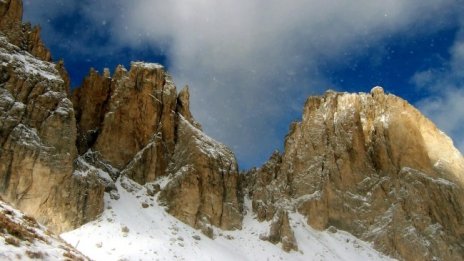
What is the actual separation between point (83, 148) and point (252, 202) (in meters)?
23.0

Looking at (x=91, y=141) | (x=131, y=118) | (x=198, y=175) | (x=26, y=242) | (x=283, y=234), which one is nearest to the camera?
(x=26, y=242)

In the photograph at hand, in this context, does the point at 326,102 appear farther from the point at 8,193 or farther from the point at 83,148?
the point at 8,193

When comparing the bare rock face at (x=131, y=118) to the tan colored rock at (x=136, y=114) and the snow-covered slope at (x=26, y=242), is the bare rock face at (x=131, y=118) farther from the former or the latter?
the snow-covered slope at (x=26, y=242)

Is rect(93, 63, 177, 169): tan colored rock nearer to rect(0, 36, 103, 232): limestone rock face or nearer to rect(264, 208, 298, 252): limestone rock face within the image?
rect(0, 36, 103, 232): limestone rock face

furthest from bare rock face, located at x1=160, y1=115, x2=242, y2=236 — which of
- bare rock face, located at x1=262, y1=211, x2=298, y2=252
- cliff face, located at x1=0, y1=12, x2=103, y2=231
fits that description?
cliff face, located at x1=0, y1=12, x2=103, y2=231

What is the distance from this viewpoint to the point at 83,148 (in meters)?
56.9

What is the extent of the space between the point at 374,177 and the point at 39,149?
150ft

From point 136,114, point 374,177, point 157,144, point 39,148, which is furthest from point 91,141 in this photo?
point 374,177

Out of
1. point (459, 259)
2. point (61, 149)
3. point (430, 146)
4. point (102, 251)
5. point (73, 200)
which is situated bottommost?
point (102, 251)

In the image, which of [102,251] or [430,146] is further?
[430,146]

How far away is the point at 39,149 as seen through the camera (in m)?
45.2

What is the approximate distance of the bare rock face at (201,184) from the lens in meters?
55.4

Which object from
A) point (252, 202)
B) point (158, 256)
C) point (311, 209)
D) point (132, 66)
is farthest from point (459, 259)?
point (132, 66)

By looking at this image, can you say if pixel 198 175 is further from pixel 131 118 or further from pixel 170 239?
pixel 170 239
